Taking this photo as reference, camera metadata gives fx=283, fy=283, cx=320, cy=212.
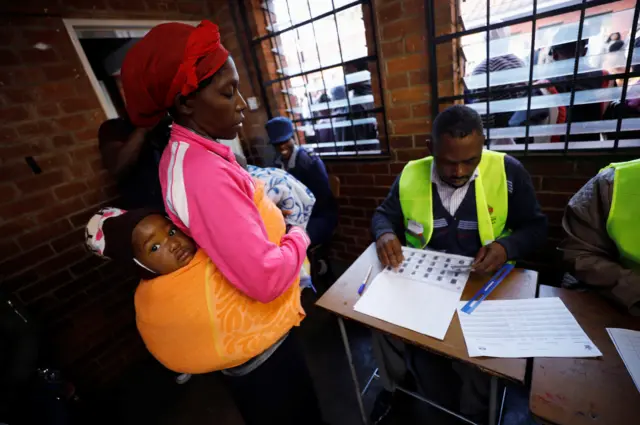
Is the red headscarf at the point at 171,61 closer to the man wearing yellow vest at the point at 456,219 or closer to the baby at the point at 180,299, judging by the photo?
the baby at the point at 180,299

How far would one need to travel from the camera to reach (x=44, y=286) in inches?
71.4

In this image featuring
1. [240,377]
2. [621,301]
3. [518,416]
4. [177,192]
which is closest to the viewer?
[177,192]

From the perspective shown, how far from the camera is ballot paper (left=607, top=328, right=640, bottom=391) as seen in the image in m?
0.75

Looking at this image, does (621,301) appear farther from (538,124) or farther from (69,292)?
(69,292)

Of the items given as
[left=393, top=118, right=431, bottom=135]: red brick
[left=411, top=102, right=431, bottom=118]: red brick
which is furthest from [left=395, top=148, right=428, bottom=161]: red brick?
[left=411, top=102, right=431, bottom=118]: red brick

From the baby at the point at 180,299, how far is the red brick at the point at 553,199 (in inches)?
71.4

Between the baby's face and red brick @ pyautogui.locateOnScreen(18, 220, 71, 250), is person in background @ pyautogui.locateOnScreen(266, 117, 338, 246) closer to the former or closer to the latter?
the baby's face

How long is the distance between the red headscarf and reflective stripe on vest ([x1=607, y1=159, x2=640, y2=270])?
1.44 m

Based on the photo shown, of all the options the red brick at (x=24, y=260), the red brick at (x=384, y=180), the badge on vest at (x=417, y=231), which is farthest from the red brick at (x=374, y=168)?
the red brick at (x=24, y=260)

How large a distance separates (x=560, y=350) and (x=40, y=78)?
2846mm

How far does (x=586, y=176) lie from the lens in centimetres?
158

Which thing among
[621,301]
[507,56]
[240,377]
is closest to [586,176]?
[507,56]

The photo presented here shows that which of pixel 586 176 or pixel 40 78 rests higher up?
pixel 40 78

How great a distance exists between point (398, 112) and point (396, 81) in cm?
20
